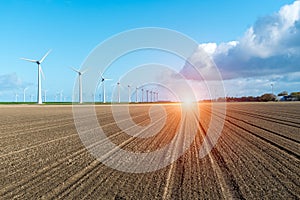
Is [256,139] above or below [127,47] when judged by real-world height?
below

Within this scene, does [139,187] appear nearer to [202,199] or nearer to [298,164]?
[202,199]

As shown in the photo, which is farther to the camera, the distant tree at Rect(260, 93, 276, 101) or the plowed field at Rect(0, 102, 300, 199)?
the distant tree at Rect(260, 93, 276, 101)

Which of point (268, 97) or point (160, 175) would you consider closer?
point (160, 175)

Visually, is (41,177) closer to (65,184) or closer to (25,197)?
(65,184)

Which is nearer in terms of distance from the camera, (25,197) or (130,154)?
(25,197)

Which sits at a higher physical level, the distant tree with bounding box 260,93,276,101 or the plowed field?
the distant tree with bounding box 260,93,276,101

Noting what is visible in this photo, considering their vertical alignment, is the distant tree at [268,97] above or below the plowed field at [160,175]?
above

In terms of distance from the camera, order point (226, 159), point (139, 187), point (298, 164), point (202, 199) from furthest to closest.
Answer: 1. point (226, 159)
2. point (298, 164)
3. point (139, 187)
4. point (202, 199)

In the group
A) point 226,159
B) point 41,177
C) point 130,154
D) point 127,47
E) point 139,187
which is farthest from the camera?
point 127,47

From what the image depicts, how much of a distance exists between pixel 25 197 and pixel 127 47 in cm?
1149

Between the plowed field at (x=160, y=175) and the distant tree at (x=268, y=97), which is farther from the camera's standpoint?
the distant tree at (x=268, y=97)

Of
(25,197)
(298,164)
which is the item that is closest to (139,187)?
(25,197)

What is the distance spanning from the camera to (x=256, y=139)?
12.2 metres

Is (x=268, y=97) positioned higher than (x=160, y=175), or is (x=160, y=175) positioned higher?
(x=268, y=97)
